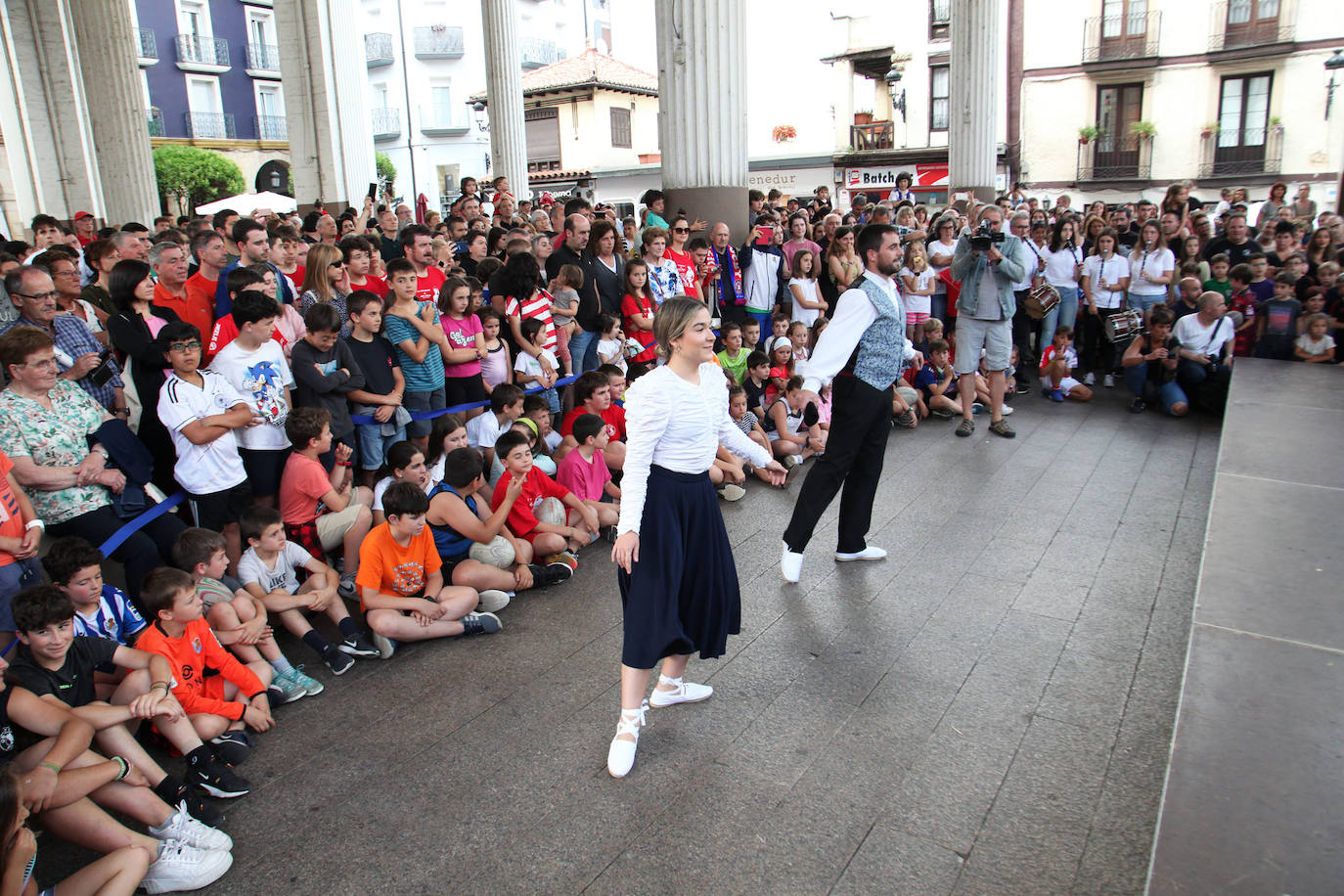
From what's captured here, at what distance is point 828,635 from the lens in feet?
14.7

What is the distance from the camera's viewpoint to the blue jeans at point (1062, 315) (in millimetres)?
10273

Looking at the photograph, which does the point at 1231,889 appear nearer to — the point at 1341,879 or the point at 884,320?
the point at 1341,879

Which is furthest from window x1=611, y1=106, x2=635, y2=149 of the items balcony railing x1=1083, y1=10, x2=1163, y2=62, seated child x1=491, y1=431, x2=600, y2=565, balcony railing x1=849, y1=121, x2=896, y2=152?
seated child x1=491, y1=431, x2=600, y2=565

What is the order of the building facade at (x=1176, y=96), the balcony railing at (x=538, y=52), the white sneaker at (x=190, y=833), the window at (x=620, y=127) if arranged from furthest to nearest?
the balcony railing at (x=538, y=52), the window at (x=620, y=127), the building facade at (x=1176, y=96), the white sneaker at (x=190, y=833)

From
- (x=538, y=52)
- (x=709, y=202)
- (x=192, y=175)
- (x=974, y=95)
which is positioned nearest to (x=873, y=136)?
(x=974, y=95)

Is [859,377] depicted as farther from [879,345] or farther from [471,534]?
[471,534]

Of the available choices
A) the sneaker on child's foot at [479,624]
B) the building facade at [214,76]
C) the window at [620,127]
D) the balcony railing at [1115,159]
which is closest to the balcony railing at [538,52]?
the window at [620,127]

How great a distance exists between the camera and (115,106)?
1378 centimetres

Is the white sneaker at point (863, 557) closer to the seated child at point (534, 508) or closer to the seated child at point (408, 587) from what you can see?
the seated child at point (534, 508)

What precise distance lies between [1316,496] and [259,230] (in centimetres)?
616

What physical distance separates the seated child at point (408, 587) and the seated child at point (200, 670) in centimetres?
71

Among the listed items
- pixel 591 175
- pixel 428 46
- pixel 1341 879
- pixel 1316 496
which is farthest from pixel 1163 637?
pixel 428 46

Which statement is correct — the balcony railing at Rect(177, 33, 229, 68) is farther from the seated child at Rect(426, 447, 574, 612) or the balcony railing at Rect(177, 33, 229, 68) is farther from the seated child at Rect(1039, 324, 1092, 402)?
the seated child at Rect(426, 447, 574, 612)

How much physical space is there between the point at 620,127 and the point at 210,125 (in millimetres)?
16769
